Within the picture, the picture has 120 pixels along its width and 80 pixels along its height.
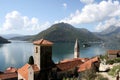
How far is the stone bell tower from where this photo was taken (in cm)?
4384

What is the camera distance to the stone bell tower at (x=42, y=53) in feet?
144

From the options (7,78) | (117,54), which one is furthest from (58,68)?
(117,54)

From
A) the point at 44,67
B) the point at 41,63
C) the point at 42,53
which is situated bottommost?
the point at 44,67

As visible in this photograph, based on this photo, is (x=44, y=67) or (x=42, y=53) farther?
(x=44, y=67)

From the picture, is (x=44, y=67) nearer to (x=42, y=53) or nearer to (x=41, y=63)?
(x=41, y=63)

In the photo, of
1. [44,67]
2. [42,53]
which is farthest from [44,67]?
[42,53]

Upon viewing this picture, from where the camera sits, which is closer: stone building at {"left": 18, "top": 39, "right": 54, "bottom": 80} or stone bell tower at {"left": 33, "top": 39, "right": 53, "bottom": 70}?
stone building at {"left": 18, "top": 39, "right": 54, "bottom": 80}

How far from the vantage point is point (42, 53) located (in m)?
44.1

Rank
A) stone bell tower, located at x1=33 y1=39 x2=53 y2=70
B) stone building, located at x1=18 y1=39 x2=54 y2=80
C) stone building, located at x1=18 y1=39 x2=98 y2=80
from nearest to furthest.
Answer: stone building, located at x1=18 y1=39 x2=54 y2=80
stone building, located at x1=18 y1=39 x2=98 y2=80
stone bell tower, located at x1=33 y1=39 x2=53 y2=70

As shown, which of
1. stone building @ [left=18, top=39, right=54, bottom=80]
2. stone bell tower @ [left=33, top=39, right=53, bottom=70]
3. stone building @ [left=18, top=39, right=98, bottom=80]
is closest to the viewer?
stone building @ [left=18, top=39, right=54, bottom=80]

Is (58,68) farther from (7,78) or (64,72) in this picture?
(7,78)

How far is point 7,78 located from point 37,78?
1334 centimetres

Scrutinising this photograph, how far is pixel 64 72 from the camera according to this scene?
48.2 m

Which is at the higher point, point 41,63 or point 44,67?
point 41,63
